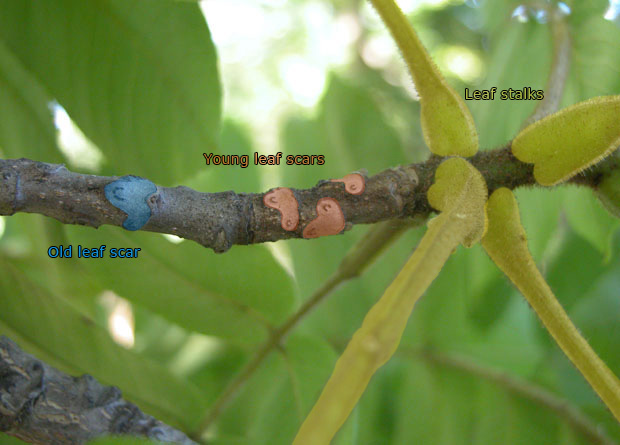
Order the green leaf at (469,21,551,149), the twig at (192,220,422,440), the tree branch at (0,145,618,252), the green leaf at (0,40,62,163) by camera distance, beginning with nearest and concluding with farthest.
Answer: the tree branch at (0,145,618,252)
the twig at (192,220,422,440)
the green leaf at (0,40,62,163)
the green leaf at (469,21,551,149)

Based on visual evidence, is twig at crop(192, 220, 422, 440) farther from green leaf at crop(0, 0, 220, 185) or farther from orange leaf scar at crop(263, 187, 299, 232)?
green leaf at crop(0, 0, 220, 185)

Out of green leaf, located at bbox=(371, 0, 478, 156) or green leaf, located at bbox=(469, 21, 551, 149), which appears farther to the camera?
green leaf, located at bbox=(469, 21, 551, 149)

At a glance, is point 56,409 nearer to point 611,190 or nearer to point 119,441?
point 119,441

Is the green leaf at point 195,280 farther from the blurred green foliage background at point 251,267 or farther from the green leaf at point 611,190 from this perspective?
the green leaf at point 611,190

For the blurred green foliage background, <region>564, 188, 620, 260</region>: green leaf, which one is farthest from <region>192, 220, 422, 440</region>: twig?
<region>564, 188, 620, 260</region>: green leaf

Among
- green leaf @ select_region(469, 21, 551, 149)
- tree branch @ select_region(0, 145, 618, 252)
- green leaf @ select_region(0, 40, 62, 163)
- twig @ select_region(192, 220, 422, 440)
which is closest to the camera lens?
tree branch @ select_region(0, 145, 618, 252)

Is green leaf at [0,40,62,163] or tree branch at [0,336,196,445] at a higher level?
green leaf at [0,40,62,163]

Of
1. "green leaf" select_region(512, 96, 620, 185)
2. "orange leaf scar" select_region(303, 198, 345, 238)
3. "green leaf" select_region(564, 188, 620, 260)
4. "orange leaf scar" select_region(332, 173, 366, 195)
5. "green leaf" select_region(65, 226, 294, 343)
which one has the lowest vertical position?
"green leaf" select_region(564, 188, 620, 260)

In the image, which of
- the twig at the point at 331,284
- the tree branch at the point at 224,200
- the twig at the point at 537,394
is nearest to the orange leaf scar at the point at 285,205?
the tree branch at the point at 224,200

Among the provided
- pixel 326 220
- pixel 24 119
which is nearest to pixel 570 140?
pixel 326 220
